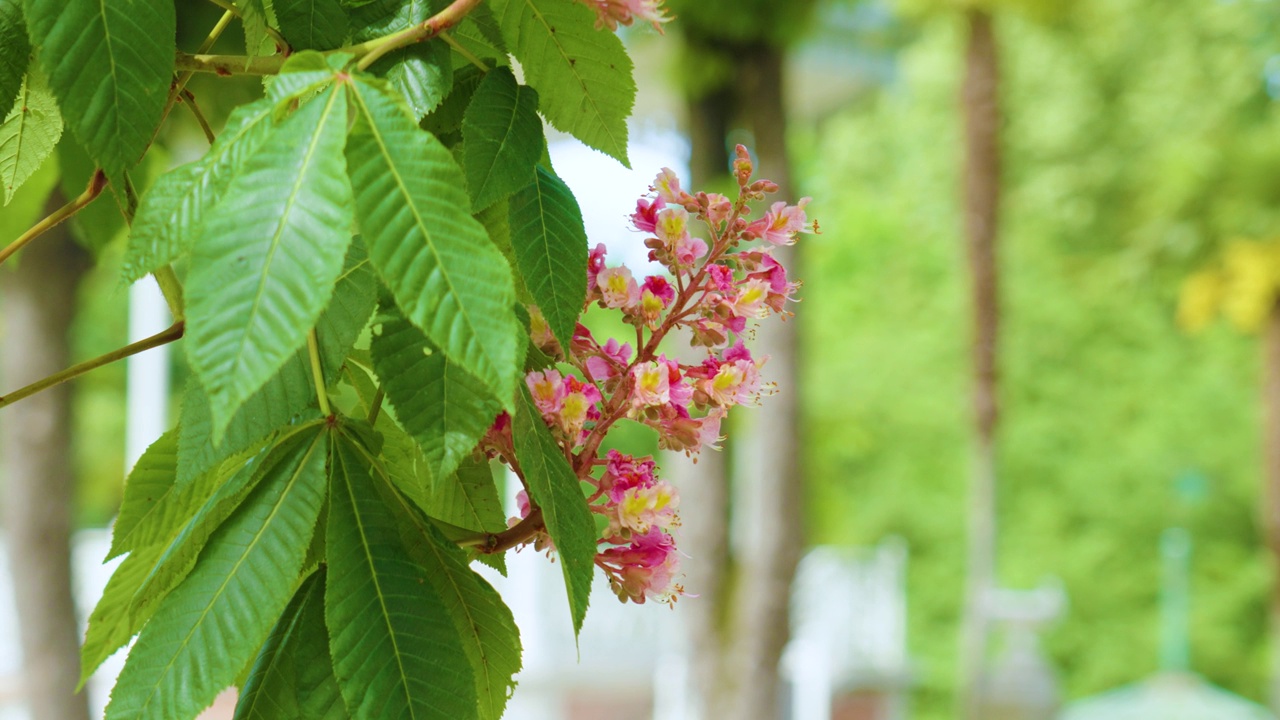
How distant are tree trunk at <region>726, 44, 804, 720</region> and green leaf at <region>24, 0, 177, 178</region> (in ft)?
9.51

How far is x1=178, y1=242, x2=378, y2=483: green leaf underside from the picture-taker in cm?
31

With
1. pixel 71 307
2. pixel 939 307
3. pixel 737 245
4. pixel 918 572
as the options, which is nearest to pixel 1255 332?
pixel 939 307

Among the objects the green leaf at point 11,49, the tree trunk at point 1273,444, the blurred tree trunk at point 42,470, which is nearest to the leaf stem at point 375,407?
the green leaf at point 11,49

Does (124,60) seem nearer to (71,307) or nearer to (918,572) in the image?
(71,307)

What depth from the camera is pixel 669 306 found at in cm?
43

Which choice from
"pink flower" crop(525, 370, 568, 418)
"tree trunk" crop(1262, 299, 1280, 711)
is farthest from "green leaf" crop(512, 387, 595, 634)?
"tree trunk" crop(1262, 299, 1280, 711)

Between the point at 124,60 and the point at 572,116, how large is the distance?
14cm

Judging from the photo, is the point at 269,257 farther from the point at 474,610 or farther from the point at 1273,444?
the point at 1273,444

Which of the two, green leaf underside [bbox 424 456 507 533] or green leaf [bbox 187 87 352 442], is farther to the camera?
green leaf underside [bbox 424 456 507 533]

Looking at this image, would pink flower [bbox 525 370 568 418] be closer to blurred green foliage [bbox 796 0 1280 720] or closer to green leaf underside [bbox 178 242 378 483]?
green leaf underside [bbox 178 242 378 483]

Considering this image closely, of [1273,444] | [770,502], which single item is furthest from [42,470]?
[1273,444]

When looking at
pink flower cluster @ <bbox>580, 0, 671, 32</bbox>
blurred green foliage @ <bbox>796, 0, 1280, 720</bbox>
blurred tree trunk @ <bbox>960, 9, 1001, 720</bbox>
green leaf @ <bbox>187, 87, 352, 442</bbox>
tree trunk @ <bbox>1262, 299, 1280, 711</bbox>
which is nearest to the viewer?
green leaf @ <bbox>187, 87, 352, 442</bbox>

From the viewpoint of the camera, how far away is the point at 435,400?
1.00 feet

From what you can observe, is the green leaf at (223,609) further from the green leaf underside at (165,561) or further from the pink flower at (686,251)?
the pink flower at (686,251)
